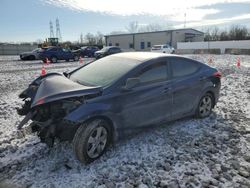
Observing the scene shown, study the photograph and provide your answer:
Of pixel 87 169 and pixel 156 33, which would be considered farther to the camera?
pixel 156 33

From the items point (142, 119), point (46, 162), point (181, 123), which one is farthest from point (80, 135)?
point (181, 123)

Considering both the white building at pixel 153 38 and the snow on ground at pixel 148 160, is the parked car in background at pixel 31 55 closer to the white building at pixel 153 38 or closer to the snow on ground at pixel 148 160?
the snow on ground at pixel 148 160

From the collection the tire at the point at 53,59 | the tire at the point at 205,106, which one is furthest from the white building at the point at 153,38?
the tire at the point at 205,106

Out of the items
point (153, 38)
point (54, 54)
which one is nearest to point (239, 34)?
point (153, 38)

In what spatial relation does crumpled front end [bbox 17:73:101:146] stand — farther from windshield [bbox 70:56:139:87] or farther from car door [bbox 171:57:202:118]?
car door [bbox 171:57:202:118]

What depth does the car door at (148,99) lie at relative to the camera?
4156mm

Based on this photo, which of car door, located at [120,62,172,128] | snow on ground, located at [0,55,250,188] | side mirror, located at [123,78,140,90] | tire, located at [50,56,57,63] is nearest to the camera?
snow on ground, located at [0,55,250,188]

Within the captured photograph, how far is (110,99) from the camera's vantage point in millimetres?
3896

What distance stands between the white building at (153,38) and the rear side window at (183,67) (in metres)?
49.0

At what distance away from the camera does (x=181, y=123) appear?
217 inches

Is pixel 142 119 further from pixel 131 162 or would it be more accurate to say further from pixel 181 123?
pixel 181 123

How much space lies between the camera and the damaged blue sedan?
3.64m

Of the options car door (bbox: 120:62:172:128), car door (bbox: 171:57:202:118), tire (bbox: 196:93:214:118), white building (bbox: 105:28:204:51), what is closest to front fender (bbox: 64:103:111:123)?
car door (bbox: 120:62:172:128)

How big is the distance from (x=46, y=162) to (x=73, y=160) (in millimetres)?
429
